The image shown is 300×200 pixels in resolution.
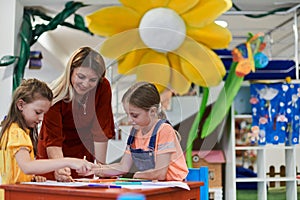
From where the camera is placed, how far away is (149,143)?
1262mm

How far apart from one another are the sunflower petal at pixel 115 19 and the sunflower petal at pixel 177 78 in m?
0.27

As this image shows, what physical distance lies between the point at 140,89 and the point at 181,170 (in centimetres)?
27

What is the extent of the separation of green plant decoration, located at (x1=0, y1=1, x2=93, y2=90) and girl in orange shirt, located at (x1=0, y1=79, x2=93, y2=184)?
1.13 metres

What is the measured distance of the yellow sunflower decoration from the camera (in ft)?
5.57

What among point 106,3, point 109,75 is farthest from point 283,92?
point 109,75

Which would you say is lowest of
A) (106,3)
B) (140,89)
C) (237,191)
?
(237,191)

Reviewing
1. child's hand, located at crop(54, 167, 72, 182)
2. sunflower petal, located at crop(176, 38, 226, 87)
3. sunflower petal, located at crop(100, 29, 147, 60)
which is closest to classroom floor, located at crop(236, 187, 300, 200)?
sunflower petal, located at crop(176, 38, 226, 87)

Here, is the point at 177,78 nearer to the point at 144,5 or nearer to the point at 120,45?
the point at 120,45

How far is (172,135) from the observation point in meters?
1.28

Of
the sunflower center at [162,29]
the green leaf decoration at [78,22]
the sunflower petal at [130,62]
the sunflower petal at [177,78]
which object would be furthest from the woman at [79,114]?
the green leaf decoration at [78,22]

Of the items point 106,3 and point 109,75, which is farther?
point 106,3

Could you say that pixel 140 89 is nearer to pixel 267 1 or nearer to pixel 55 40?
pixel 267 1

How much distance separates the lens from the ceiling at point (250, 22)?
8.48 feet

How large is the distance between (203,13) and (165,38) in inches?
13.5
